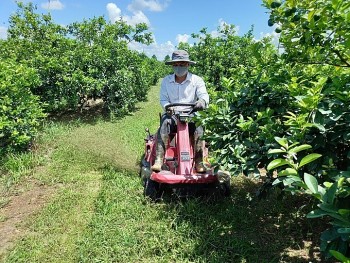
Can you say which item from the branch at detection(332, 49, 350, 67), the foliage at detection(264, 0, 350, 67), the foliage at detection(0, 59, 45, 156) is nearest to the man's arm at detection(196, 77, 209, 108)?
the foliage at detection(264, 0, 350, 67)

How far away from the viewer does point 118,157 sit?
617 cm

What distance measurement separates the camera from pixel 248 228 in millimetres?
3551

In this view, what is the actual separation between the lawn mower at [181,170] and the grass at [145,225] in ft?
0.68

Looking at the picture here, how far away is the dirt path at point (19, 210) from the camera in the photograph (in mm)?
3634

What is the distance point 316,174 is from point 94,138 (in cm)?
593

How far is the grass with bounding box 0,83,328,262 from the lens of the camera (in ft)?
10.3

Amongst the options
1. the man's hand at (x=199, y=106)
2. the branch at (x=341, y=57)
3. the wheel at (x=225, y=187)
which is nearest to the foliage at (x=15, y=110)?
the man's hand at (x=199, y=106)

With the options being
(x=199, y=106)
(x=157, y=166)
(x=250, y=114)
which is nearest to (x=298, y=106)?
(x=250, y=114)

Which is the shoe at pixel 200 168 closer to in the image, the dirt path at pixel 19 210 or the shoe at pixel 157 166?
the shoe at pixel 157 166

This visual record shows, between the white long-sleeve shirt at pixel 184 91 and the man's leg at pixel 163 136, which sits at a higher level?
the white long-sleeve shirt at pixel 184 91

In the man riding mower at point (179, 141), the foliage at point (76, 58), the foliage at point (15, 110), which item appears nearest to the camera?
the man riding mower at point (179, 141)

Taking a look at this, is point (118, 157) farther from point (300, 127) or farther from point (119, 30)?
point (119, 30)

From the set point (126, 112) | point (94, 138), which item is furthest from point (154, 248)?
point (126, 112)

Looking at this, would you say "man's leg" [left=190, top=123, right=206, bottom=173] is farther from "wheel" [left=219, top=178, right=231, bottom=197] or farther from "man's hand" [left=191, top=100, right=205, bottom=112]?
"wheel" [left=219, top=178, right=231, bottom=197]
